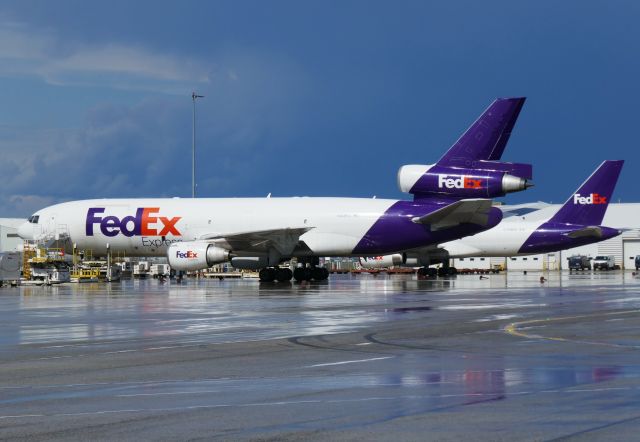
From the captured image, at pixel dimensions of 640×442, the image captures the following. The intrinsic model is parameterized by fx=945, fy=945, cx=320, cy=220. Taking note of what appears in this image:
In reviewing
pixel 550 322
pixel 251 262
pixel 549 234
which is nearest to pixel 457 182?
pixel 251 262

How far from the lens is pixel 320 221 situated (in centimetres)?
5353

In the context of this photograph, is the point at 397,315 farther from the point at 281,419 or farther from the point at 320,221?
the point at 320,221

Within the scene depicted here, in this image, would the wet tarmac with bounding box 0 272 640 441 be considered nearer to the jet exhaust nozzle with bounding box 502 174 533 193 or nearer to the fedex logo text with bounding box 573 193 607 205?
the jet exhaust nozzle with bounding box 502 174 533 193

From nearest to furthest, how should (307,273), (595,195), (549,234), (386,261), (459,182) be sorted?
(459,182)
(307,273)
(595,195)
(549,234)
(386,261)

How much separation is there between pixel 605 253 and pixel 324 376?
361ft

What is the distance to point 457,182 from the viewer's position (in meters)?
51.2

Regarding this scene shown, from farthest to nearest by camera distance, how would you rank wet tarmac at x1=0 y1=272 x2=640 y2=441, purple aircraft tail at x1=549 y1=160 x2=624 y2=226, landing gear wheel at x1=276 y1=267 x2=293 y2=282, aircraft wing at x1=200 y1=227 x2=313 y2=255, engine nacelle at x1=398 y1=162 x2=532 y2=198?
purple aircraft tail at x1=549 y1=160 x2=624 y2=226 < landing gear wheel at x1=276 y1=267 x2=293 y2=282 < aircraft wing at x1=200 y1=227 x2=313 y2=255 < engine nacelle at x1=398 y1=162 x2=532 y2=198 < wet tarmac at x1=0 y1=272 x2=640 y2=441

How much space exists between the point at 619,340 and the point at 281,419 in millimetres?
10122

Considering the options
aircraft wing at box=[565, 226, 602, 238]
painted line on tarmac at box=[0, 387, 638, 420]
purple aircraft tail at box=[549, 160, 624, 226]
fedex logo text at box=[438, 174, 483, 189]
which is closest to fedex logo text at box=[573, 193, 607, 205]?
purple aircraft tail at box=[549, 160, 624, 226]

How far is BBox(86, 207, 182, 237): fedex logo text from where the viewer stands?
54.6 meters

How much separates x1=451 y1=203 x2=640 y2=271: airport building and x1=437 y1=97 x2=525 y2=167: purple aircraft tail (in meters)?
60.7

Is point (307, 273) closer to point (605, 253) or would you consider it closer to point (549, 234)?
point (549, 234)

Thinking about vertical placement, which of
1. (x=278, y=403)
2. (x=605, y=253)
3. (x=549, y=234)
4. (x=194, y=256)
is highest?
(x=549, y=234)

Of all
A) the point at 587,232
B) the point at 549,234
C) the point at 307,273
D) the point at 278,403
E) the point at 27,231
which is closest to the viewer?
the point at 278,403
